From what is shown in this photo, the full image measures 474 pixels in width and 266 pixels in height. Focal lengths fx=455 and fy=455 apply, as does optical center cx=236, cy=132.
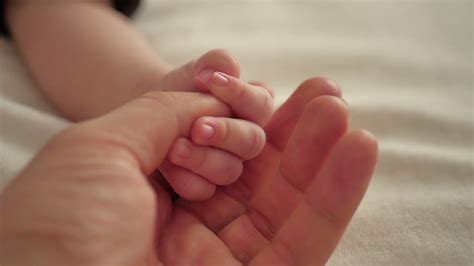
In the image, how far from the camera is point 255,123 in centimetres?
53

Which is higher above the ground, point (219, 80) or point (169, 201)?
point (219, 80)

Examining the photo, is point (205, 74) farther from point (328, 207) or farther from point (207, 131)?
point (328, 207)

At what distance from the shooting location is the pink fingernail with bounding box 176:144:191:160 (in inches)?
18.4

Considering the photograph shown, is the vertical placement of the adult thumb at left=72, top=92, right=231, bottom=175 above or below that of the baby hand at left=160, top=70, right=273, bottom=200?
above

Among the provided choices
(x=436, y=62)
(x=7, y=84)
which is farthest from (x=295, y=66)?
(x=7, y=84)

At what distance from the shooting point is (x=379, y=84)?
0.75 meters

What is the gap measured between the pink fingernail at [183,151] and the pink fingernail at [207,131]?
0.02 meters

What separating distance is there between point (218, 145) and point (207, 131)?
0.09ft

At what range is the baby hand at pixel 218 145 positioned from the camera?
48cm

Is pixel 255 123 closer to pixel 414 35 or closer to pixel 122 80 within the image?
pixel 122 80

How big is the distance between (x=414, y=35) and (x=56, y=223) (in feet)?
2.41

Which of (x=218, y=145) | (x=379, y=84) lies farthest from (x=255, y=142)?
(x=379, y=84)

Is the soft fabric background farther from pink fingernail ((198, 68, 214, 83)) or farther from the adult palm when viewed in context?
pink fingernail ((198, 68, 214, 83))

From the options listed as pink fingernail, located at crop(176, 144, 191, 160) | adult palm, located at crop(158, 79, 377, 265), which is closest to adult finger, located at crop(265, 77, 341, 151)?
adult palm, located at crop(158, 79, 377, 265)
